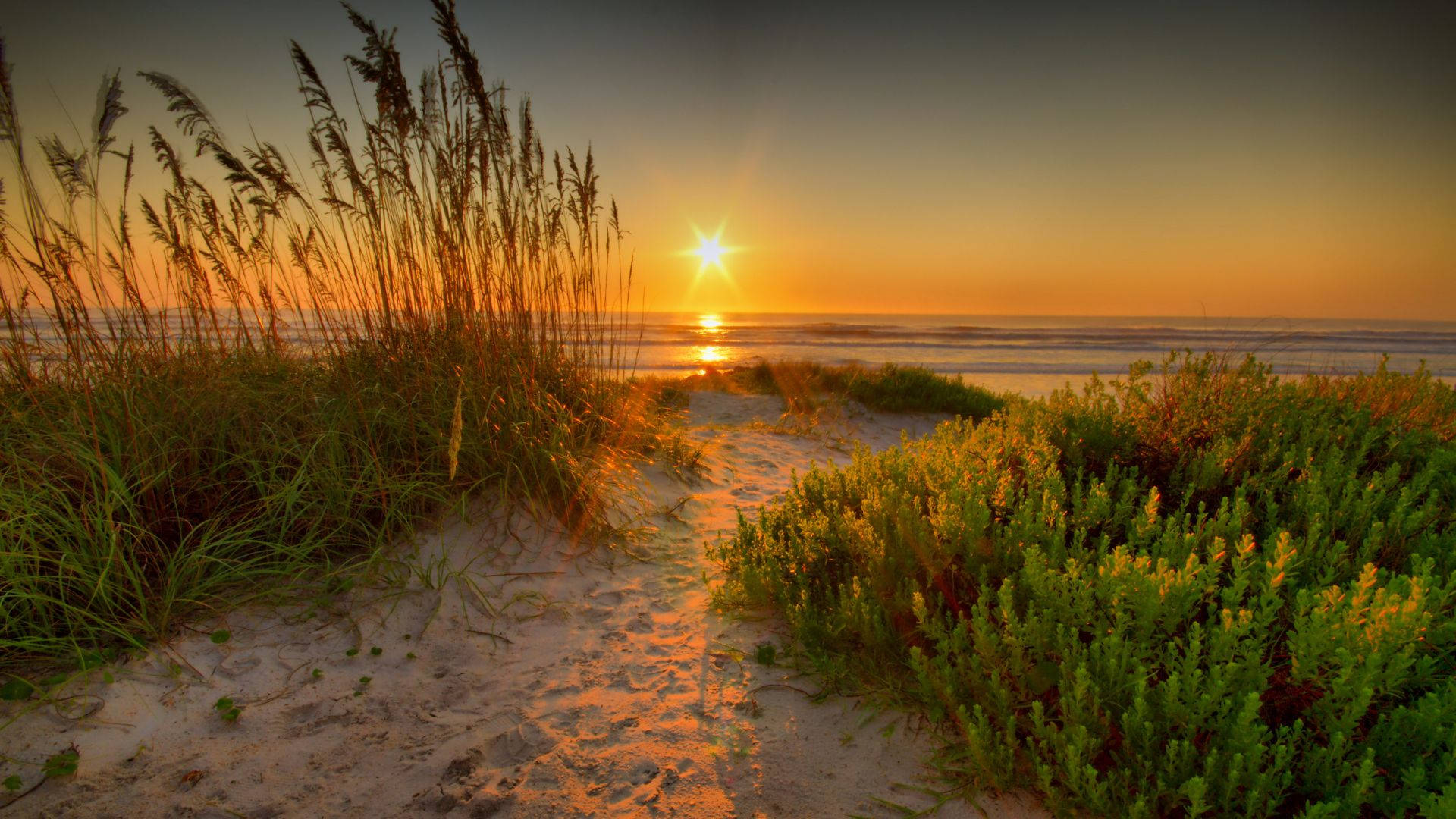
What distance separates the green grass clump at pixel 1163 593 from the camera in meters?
1.71

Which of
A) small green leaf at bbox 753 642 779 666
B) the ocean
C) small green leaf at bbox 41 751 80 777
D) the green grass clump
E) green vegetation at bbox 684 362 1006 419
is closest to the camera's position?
the green grass clump

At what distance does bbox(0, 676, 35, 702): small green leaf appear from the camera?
238cm

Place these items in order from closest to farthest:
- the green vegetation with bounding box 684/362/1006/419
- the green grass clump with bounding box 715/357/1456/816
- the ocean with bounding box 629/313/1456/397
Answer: the green grass clump with bounding box 715/357/1456/816 → the green vegetation with bounding box 684/362/1006/419 → the ocean with bounding box 629/313/1456/397

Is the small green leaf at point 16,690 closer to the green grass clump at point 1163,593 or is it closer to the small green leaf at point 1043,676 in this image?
the green grass clump at point 1163,593

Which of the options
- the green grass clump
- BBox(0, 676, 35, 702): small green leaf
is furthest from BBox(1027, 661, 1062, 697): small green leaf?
BBox(0, 676, 35, 702): small green leaf

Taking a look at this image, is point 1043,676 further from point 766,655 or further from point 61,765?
point 61,765

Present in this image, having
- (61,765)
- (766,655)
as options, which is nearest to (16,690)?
(61,765)

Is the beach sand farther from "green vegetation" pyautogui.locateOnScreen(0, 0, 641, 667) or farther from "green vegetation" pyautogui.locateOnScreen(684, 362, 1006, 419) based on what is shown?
"green vegetation" pyautogui.locateOnScreen(684, 362, 1006, 419)

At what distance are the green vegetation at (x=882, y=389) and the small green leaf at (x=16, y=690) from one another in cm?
736

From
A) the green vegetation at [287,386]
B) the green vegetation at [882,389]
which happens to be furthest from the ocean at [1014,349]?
the green vegetation at [287,386]

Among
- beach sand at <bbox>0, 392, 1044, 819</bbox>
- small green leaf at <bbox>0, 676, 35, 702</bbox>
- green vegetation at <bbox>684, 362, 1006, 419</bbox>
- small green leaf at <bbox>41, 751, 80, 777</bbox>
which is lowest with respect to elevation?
beach sand at <bbox>0, 392, 1044, 819</bbox>

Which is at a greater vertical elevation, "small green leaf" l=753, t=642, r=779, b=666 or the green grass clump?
the green grass clump

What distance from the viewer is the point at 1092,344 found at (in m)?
26.0

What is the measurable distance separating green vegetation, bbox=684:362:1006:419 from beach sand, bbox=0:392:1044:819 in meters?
5.81
